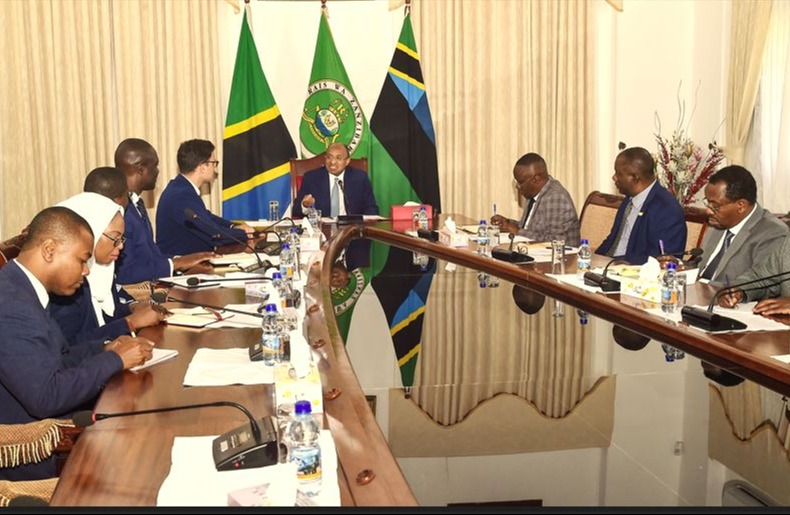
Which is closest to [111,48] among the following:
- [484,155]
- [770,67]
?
[484,155]

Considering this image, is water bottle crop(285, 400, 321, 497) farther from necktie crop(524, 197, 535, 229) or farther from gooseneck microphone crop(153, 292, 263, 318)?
necktie crop(524, 197, 535, 229)

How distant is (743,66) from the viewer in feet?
21.7

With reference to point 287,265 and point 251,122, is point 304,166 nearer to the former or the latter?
point 251,122

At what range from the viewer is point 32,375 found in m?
2.05

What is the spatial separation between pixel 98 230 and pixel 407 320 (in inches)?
42.1

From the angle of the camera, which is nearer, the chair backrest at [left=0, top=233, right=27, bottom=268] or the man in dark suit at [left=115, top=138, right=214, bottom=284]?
the chair backrest at [left=0, top=233, right=27, bottom=268]

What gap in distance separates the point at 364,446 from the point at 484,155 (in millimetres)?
5782

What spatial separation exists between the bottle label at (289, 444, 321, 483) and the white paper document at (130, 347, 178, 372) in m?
1.01

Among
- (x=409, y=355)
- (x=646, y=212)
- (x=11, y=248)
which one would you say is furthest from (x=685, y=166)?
(x=11, y=248)

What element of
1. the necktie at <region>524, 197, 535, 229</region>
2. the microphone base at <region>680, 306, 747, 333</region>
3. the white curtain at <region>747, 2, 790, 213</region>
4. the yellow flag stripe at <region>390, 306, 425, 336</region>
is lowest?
the yellow flag stripe at <region>390, 306, 425, 336</region>

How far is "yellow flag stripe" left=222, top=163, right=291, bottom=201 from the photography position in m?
6.68

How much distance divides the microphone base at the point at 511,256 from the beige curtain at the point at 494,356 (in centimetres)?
51

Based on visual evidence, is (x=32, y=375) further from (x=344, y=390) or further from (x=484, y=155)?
(x=484, y=155)

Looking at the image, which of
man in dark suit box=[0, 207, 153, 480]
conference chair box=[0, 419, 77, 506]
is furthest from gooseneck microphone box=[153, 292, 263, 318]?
conference chair box=[0, 419, 77, 506]
